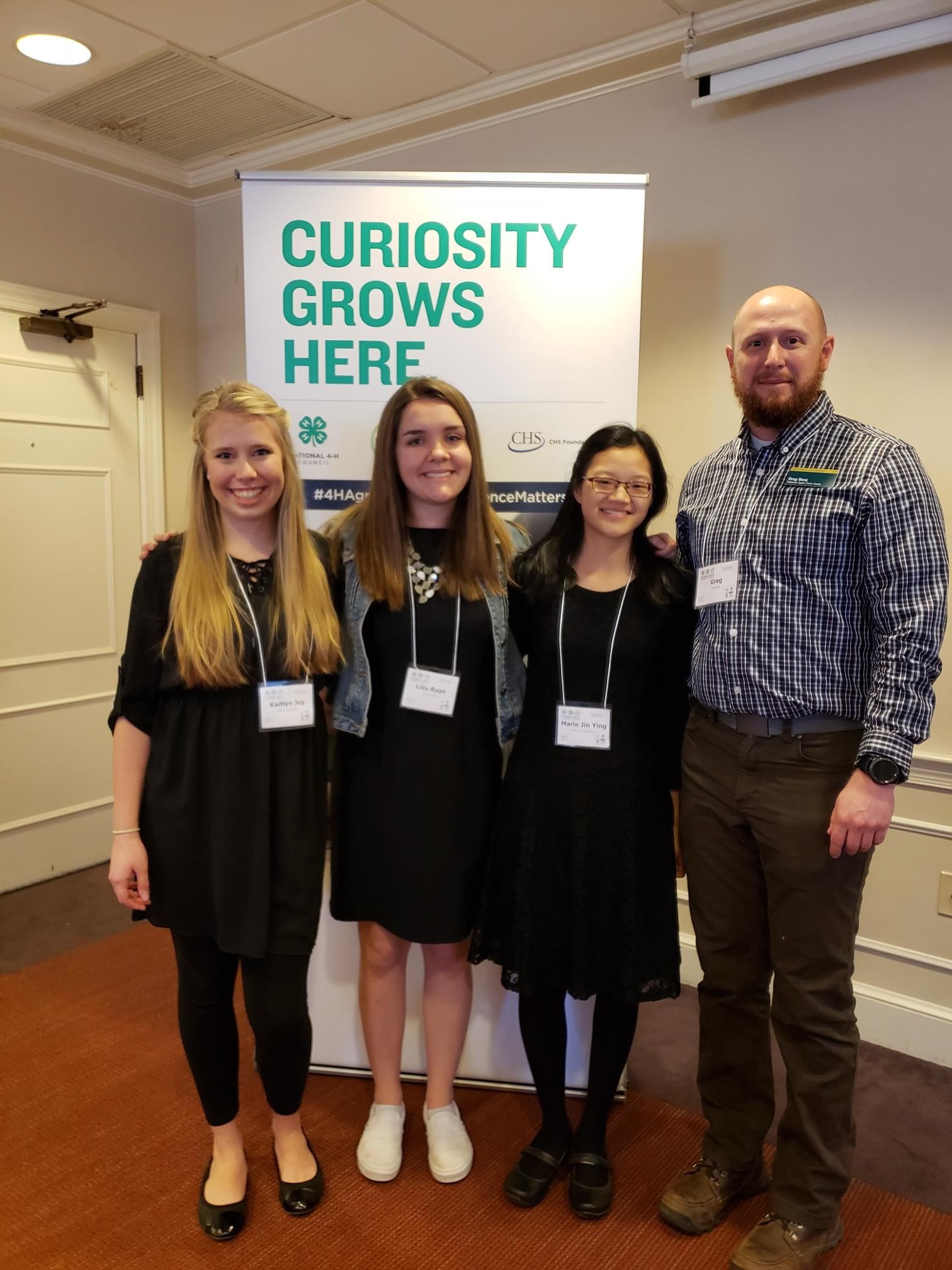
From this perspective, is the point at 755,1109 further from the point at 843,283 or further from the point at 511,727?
the point at 843,283

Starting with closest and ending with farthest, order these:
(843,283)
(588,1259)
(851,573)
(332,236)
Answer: (851,573) < (588,1259) < (332,236) < (843,283)

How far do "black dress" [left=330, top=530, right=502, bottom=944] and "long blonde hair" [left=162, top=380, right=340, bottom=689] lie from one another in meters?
0.16

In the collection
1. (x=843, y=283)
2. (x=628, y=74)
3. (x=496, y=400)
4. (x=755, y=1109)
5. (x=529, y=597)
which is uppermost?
(x=628, y=74)

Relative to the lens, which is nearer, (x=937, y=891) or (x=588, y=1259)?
(x=588, y=1259)

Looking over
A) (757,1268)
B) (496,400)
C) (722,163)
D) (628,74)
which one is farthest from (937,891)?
(628,74)

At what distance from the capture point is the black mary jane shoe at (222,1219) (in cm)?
175

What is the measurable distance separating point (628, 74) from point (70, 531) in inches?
101

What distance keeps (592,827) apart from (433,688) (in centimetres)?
40

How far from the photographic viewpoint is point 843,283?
247 cm

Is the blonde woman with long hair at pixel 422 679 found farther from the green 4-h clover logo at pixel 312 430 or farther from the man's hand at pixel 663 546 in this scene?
the green 4-h clover logo at pixel 312 430

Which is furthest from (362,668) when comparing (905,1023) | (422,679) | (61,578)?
(61,578)

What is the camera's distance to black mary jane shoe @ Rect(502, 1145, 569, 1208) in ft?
6.05

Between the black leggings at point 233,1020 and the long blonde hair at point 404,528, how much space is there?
0.71 m

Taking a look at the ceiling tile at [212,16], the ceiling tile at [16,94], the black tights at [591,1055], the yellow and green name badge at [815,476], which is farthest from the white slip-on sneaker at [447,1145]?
the ceiling tile at [16,94]
